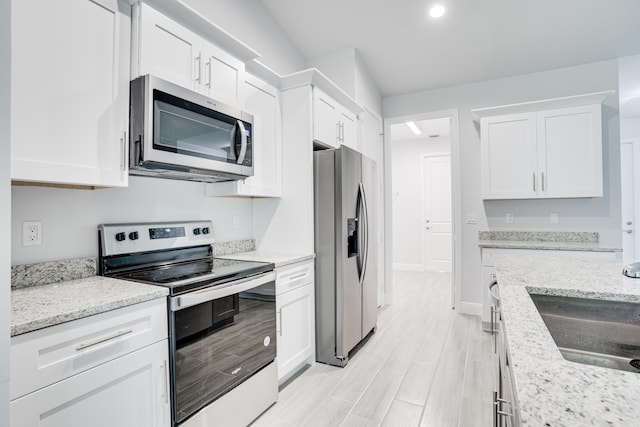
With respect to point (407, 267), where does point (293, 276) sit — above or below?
above

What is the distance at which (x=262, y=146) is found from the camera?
2.47m

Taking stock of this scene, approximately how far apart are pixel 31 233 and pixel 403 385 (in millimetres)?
2352

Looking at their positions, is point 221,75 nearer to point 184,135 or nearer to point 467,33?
point 184,135

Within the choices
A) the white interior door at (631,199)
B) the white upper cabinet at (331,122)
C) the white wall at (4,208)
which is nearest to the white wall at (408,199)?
the white interior door at (631,199)

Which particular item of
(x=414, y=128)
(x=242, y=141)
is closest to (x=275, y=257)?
(x=242, y=141)

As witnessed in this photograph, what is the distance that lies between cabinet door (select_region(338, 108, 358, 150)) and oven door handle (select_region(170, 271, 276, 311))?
5.45 feet

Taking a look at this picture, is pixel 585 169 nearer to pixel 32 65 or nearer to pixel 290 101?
pixel 290 101

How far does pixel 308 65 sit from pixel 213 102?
2.08 m

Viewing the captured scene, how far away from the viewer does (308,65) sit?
359 centimetres

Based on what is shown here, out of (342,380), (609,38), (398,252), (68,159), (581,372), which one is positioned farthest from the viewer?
(398,252)

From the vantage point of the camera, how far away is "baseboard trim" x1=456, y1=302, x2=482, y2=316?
3.78 m

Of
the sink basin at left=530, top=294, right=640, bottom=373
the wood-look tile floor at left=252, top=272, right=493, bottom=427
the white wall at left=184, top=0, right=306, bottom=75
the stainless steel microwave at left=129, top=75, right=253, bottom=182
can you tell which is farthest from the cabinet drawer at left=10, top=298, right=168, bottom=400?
the white wall at left=184, top=0, right=306, bottom=75

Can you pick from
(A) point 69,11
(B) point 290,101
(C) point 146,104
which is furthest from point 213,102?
(B) point 290,101

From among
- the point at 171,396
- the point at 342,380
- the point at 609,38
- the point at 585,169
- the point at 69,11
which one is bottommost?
the point at 342,380
